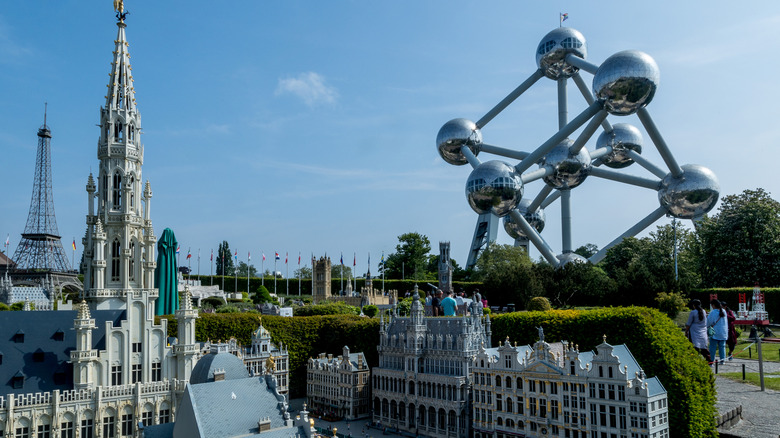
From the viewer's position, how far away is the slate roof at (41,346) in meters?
35.1

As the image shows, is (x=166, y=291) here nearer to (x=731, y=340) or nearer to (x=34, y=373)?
(x=34, y=373)

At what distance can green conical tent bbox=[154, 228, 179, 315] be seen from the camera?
73688mm

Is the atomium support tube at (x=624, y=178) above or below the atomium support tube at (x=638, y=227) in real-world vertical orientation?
above

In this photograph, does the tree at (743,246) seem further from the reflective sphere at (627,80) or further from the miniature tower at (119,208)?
the miniature tower at (119,208)

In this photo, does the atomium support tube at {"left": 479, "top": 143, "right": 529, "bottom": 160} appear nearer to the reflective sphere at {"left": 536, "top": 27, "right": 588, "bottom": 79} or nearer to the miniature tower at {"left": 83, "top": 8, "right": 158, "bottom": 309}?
the reflective sphere at {"left": 536, "top": 27, "right": 588, "bottom": 79}

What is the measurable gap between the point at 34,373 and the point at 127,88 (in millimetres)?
21400

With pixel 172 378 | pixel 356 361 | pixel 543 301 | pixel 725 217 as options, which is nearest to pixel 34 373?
pixel 172 378

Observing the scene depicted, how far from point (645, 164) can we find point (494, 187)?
2631cm

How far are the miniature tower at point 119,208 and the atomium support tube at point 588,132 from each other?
149 ft

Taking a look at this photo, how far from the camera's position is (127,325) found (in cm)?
3853

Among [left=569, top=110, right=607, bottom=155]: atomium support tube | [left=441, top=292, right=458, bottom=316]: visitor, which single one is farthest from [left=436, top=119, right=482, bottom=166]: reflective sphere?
[left=441, top=292, right=458, bottom=316]: visitor

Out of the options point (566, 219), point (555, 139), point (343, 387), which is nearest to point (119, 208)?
point (343, 387)

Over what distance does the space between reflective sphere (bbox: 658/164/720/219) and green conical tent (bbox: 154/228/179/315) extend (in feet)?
207

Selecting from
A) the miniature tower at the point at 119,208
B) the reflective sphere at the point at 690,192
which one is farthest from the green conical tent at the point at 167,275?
the reflective sphere at the point at 690,192
